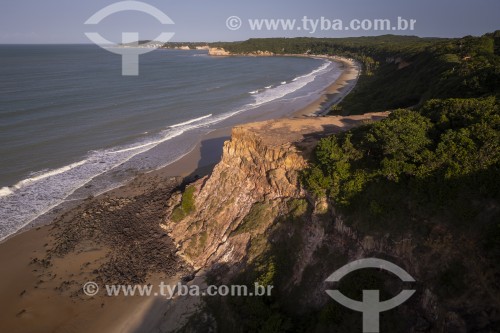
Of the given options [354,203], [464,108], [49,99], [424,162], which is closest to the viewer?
[424,162]

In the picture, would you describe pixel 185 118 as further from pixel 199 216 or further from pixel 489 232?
pixel 489 232

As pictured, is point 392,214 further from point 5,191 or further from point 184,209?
point 5,191

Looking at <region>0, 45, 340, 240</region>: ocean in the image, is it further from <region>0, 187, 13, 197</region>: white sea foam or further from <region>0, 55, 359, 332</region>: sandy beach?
<region>0, 55, 359, 332</region>: sandy beach

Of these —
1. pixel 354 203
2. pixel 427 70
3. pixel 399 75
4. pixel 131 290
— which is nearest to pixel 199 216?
pixel 131 290

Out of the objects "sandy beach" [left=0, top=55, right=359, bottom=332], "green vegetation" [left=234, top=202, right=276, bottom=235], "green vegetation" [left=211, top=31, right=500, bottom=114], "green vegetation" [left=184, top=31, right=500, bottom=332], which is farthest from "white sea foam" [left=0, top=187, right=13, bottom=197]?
"green vegetation" [left=211, top=31, right=500, bottom=114]

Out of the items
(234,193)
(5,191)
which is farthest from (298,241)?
(5,191)

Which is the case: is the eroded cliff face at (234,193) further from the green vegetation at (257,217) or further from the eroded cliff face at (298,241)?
the green vegetation at (257,217)
